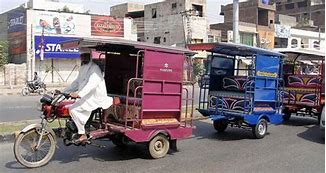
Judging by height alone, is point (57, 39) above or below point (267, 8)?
below

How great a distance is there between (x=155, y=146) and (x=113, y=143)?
1207 millimetres

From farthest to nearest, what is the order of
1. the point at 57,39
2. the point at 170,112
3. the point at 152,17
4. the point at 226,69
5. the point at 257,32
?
the point at 257,32 < the point at 152,17 < the point at 57,39 < the point at 226,69 < the point at 170,112

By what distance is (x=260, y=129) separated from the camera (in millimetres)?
8758

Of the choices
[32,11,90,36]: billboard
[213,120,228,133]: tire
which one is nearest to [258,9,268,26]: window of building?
[32,11,90,36]: billboard

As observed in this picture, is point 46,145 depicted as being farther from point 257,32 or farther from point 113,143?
point 257,32

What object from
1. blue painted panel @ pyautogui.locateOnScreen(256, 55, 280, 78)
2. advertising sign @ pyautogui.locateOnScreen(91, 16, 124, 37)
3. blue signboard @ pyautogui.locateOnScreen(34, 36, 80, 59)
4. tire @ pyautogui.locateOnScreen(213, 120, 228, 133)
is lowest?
tire @ pyautogui.locateOnScreen(213, 120, 228, 133)

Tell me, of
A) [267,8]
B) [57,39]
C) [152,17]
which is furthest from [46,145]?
[267,8]

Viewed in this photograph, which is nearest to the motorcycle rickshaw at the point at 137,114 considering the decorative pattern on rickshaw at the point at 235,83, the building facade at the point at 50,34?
the decorative pattern on rickshaw at the point at 235,83

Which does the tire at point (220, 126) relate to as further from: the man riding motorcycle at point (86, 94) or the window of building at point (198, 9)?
the window of building at point (198, 9)

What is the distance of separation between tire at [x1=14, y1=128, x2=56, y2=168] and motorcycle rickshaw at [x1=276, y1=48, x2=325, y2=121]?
24.4 feet

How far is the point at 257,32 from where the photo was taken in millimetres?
51906

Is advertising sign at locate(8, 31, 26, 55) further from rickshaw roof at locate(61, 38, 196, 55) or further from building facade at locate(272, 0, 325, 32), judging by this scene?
building facade at locate(272, 0, 325, 32)

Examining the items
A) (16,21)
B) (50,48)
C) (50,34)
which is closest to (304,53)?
(50,48)

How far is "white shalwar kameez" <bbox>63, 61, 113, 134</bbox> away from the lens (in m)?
6.01
